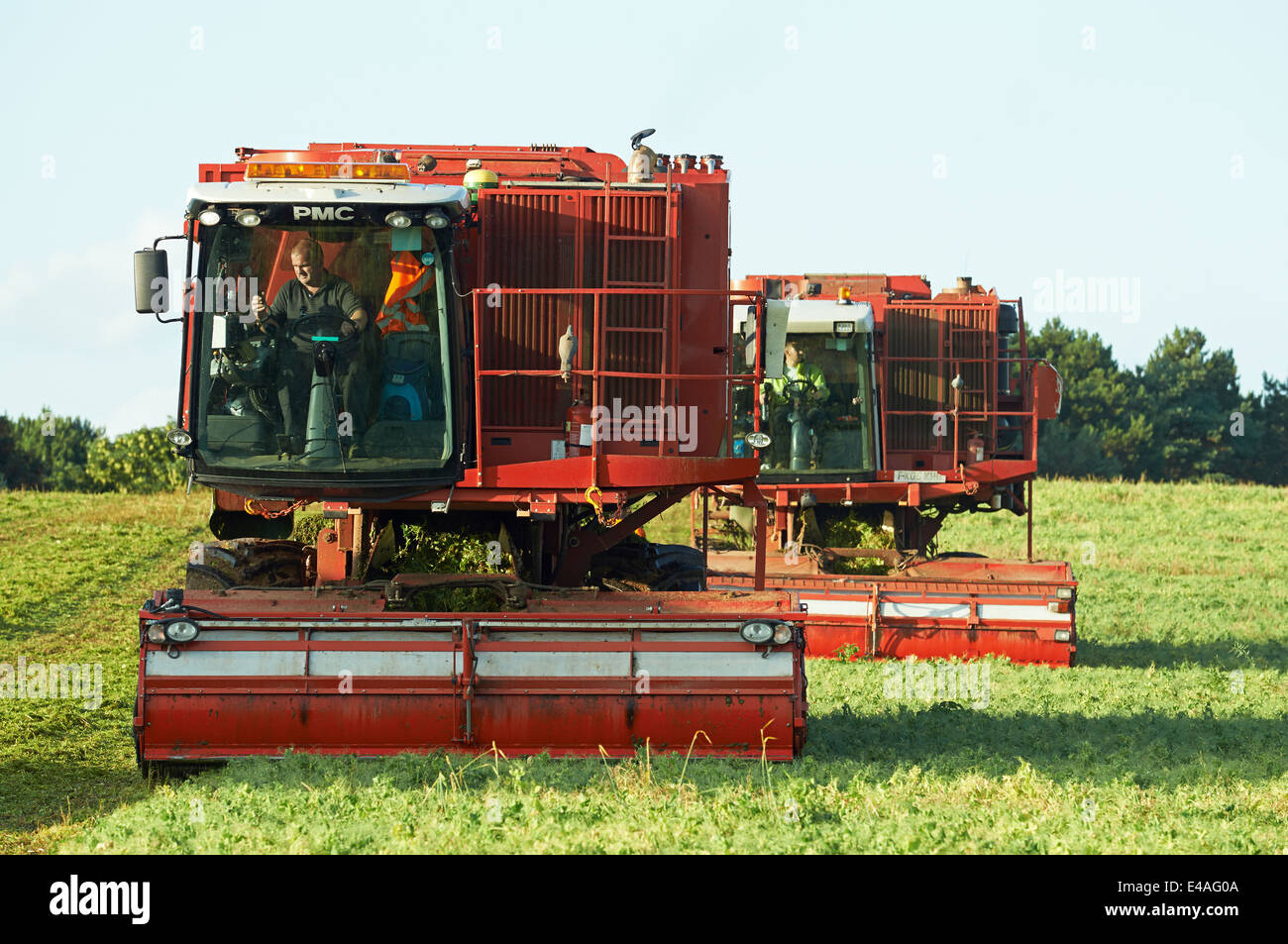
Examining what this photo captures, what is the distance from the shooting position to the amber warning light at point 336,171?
9625 mm

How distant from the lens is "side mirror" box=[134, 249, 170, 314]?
9203 millimetres

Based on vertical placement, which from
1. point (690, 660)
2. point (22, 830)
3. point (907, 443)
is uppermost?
point (907, 443)

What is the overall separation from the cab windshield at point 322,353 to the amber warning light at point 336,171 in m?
0.35

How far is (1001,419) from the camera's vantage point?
19.0 metres

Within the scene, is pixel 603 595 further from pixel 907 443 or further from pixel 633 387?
pixel 907 443

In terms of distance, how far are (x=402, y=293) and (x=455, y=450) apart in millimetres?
1039

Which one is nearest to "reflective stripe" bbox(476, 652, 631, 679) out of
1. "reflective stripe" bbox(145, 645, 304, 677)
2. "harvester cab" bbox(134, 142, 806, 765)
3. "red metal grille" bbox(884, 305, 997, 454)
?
"harvester cab" bbox(134, 142, 806, 765)

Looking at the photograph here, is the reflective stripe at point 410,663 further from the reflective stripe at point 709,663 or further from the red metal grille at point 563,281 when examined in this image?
the red metal grille at point 563,281

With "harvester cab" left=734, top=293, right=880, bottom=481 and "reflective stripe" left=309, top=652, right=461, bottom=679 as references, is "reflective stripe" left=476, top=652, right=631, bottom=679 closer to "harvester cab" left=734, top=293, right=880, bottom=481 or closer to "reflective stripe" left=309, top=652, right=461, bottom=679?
"reflective stripe" left=309, top=652, right=461, bottom=679

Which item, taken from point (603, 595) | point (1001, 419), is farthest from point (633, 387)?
point (1001, 419)

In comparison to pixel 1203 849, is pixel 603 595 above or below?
above

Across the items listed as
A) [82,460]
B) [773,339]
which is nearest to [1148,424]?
[82,460]
